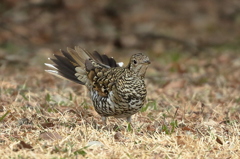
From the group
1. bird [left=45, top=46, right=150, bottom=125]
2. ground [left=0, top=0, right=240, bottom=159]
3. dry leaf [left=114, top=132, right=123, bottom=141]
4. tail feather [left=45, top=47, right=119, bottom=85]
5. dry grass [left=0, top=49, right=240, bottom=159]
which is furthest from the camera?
tail feather [left=45, top=47, right=119, bottom=85]

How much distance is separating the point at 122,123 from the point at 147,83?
3.21m

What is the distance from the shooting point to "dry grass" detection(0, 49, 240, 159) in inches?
177

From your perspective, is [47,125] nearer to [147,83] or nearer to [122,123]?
[122,123]

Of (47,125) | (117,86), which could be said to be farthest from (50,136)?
(117,86)

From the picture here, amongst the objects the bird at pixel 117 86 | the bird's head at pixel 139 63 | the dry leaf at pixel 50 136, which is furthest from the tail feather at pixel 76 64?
the dry leaf at pixel 50 136

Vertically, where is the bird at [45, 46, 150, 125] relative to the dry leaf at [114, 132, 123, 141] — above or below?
above

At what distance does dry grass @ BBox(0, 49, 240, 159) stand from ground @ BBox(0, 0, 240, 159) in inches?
0.4

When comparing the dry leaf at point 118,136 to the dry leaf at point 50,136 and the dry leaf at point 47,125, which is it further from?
A: the dry leaf at point 47,125

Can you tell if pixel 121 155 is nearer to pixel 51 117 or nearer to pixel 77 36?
pixel 51 117

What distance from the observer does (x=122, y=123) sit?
5711mm

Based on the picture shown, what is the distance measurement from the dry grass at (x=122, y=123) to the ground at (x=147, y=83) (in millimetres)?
11

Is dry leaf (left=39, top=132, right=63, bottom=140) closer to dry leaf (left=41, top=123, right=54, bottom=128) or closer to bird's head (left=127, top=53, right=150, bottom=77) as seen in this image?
dry leaf (left=41, top=123, right=54, bottom=128)

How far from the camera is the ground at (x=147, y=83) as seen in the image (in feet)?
15.3

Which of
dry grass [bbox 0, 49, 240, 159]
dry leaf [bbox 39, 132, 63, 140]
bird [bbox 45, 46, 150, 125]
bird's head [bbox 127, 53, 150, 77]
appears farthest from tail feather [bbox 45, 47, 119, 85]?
dry leaf [bbox 39, 132, 63, 140]
